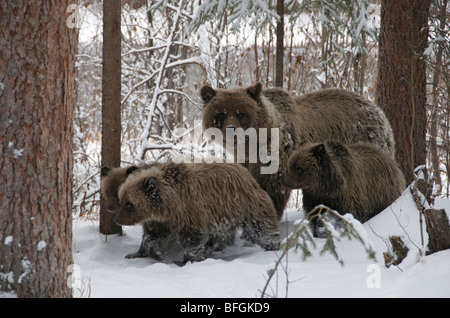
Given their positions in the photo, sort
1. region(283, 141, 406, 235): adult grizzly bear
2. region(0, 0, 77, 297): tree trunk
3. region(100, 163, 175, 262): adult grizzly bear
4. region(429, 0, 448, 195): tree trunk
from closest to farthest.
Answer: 1. region(0, 0, 77, 297): tree trunk
2. region(100, 163, 175, 262): adult grizzly bear
3. region(283, 141, 406, 235): adult grizzly bear
4. region(429, 0, 448, 195): tree trunk

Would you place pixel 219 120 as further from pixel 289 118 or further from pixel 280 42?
pixel 280 42

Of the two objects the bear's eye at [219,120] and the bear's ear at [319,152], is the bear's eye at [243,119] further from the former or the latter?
the bear's ear at [319,152]

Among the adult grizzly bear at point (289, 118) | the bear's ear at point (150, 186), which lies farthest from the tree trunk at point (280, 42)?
the bear's ear at point (150, 186)

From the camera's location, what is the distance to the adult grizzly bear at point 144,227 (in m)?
6.57

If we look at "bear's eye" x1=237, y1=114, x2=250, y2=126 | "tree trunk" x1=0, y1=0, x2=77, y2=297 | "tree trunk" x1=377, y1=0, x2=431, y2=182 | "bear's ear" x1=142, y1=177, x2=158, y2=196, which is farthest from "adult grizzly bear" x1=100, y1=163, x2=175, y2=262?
"tree trunk" x1=377, y1=0, x2=431, y2=182

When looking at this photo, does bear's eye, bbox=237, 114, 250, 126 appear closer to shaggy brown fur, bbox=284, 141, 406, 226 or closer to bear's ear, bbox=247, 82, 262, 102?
bear's ear, bbox=247, 82, 262, 102

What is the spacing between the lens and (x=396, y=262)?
4.88 metres

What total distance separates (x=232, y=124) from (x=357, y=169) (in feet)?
6.47

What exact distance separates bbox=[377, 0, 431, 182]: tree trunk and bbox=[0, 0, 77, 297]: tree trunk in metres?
5.92

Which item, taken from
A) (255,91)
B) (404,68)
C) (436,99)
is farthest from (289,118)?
(436,99)

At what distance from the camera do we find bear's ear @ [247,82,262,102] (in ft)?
23.9

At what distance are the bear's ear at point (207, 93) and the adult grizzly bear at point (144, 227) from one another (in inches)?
57.2

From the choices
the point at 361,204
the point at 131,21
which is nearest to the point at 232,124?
the point at 361,204
